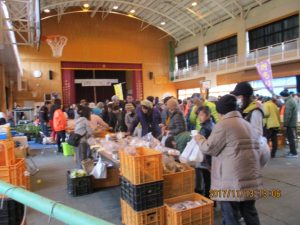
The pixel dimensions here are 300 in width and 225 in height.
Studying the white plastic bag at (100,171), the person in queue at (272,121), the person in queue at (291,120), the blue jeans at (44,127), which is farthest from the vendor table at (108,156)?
the blue jeans at (44,127)

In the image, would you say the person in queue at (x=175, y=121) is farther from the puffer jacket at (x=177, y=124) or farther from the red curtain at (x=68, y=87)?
the red curtain at (x=68, y=87)

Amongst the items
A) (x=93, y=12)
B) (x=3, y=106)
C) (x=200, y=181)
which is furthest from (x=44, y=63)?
(x=200, y=181)

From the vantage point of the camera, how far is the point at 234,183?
207 centimetres

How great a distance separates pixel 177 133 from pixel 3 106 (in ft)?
31.2

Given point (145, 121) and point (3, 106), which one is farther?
point (3, 106)

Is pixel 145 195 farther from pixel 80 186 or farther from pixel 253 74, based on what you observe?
pixel 253 74

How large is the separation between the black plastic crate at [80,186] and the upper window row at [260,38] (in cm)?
1310

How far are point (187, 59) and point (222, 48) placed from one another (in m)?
4.19

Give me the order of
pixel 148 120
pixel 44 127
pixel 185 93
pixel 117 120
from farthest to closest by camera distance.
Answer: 1. pixel 185 93
2. pixel 44 127
3. pixel 117 120
4. pixel 148 120

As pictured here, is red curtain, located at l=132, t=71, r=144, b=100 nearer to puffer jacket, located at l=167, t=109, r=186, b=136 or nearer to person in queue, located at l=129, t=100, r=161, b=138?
person in queue, located at l=129, t=100, r=161, b=138

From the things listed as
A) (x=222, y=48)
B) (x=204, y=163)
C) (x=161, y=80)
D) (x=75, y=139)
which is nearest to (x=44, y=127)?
(x=75, y=139)

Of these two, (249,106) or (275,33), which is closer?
(249,106)

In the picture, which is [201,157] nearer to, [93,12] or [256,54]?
[256,54]

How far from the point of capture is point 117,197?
4.19m
